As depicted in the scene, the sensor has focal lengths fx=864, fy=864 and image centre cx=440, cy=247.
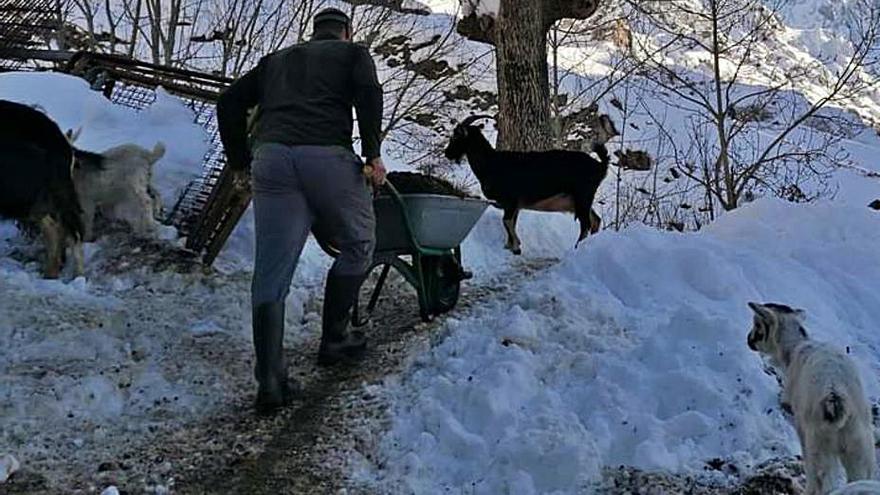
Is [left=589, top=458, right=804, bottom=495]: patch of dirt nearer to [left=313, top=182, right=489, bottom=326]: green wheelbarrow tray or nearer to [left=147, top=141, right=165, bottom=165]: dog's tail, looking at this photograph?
[left=313, top=182, right=489, bottom=326]: green wheelbarrow tray

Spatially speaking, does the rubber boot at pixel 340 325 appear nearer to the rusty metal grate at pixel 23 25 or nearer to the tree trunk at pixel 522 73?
the tree trunk at pixel 522 73

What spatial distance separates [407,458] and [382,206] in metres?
1.83

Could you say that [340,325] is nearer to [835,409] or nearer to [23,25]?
[835,409]

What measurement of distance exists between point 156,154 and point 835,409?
5.28 metres

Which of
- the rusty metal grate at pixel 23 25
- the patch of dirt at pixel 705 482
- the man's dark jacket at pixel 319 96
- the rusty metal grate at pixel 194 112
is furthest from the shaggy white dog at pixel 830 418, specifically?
the rusty metal grate at pixel 23 25

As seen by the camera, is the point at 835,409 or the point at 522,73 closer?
the point at 835,409

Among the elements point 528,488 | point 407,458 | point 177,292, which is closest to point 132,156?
point 177,292

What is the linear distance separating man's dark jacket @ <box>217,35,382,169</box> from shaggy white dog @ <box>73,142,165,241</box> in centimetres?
248

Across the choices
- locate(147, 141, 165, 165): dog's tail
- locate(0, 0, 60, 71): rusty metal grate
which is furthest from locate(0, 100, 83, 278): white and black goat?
locate(0, 0, 60, 71): rusty metal grate

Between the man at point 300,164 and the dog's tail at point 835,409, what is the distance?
228cm

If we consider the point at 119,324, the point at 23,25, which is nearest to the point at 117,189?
the point at 119,324

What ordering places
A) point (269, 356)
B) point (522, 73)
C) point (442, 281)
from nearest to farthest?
point (269, 356) → point (442, 281) → point (522, 73)

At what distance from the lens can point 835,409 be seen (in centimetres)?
315

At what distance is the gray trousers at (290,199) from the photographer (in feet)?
13.7
